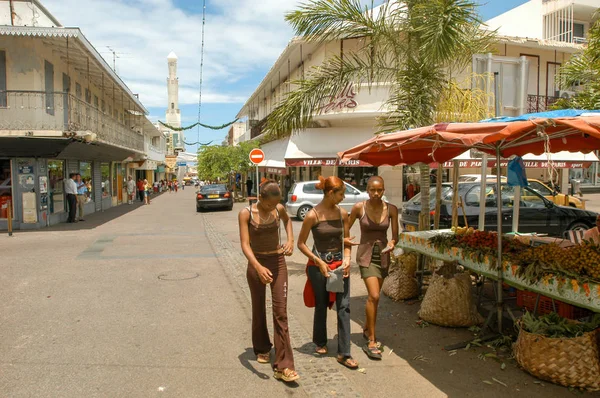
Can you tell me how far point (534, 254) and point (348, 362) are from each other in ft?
6.83

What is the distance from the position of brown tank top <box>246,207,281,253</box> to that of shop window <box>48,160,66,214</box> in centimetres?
1431

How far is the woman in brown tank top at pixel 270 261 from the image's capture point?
4.09m

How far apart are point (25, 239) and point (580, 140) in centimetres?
1329

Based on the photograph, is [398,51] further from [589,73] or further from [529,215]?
[529,215]

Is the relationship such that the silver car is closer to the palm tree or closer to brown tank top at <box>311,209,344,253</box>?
the palm tree

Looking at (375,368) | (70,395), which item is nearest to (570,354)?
(375,368)

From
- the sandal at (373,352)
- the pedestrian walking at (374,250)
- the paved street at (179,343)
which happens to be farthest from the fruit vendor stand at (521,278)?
the sandal at (373,352)

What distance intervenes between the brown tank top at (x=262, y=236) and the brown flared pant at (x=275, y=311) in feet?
Result: 0.24

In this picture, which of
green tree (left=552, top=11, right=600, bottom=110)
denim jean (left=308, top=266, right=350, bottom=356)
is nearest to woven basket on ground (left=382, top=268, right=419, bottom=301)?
denim jean (left=308, top=266, right=350, bottom=356)

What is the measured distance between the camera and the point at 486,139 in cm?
401

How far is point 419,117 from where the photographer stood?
316 inches

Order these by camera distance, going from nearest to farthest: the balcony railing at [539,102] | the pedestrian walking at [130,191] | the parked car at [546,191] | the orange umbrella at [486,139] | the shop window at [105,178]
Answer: the orange umbrella at [486,139]
the parked car at [546,191]
the balcony railing at [539,102]
the shop window at [105,178]
the pedestrian walking at [130,191]

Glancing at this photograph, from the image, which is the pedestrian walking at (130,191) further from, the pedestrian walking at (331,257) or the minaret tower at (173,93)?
the minaret tower at (173,93)

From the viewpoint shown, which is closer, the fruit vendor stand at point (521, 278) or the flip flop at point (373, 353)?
the fruit vendor stand at point (521, 278)
